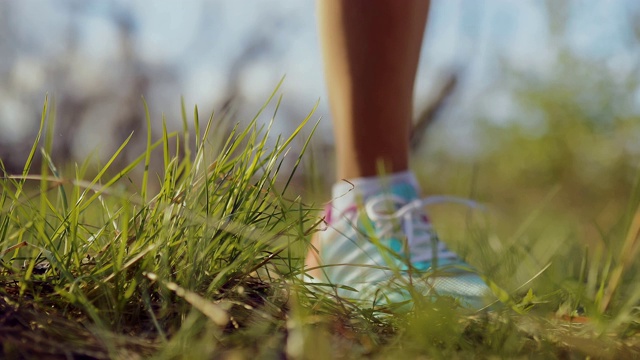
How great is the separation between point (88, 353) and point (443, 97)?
5.62m

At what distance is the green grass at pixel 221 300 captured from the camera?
0.66 m

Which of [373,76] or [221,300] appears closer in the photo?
→ [221,300]

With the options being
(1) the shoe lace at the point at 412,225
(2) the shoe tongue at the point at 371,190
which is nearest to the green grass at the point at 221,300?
(1) the shoe lace at the point at 412,225

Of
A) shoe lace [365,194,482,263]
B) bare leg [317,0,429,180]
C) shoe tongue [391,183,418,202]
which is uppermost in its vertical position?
bare leg [317,0,429,180]

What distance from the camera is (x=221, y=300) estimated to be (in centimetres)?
78

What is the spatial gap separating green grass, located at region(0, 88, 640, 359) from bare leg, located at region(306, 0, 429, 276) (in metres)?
0.48

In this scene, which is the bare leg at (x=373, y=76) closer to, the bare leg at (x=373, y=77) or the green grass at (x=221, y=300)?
the bare leg at (x=373, y=77)

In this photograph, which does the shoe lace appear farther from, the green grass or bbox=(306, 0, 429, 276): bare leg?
the green grass

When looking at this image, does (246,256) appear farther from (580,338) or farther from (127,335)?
(580,338)

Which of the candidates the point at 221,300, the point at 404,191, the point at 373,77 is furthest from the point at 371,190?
the point at 221,300

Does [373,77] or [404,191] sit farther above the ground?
[373,77]

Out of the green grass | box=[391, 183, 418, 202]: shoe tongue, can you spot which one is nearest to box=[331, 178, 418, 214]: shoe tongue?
box=[391, 183, 418, 202]: shoe tongue

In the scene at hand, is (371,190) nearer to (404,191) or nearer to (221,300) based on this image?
(404,191)

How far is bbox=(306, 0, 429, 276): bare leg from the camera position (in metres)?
1.34
